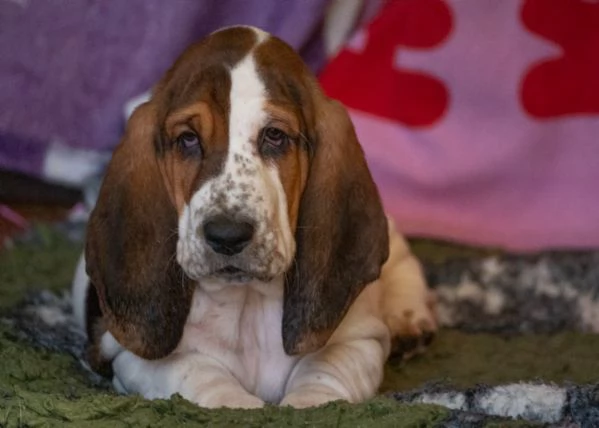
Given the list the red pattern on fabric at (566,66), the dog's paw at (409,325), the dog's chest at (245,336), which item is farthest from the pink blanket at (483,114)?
the dog's chest at (245,336)

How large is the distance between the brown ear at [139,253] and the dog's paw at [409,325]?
0.79 metres

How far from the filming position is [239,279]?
9.53 ft

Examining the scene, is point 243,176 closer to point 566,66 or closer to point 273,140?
point 273,140

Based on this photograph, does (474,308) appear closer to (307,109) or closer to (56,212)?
(307,109)

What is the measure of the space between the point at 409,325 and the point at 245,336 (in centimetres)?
71

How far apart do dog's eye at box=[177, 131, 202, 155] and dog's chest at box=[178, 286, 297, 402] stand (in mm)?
374

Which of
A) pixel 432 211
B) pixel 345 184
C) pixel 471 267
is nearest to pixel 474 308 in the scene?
pixel 471 267

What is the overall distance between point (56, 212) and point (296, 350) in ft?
7.51

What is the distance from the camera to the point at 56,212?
5.12 meters

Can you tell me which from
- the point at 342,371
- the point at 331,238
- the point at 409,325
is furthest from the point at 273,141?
the point at 409,325

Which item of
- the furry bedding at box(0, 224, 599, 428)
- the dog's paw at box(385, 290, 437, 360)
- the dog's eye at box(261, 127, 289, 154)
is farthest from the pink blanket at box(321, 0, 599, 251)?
the dog's eye at box(261, 127, 289, 154)

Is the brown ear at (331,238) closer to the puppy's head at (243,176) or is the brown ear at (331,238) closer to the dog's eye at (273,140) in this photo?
the puppy's head at (243,176)

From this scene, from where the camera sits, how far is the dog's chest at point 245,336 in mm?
3174

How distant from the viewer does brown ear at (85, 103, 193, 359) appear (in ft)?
10.2
